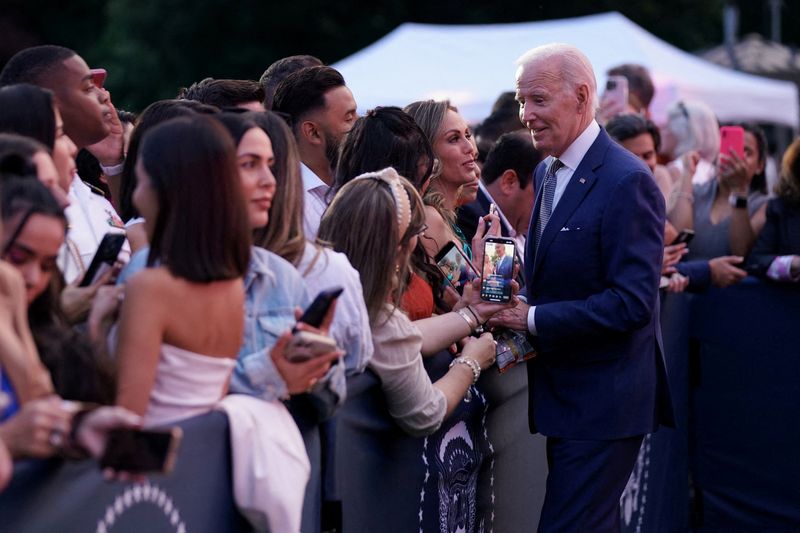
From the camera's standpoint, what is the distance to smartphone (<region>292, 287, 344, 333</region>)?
3566mm

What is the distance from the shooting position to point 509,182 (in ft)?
22.5

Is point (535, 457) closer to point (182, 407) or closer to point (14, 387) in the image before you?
point (182, 407)

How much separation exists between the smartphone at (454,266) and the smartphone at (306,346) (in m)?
1.79

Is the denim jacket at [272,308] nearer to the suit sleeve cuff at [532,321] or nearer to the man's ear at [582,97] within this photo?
the suit sleeve cuff at [532,321]

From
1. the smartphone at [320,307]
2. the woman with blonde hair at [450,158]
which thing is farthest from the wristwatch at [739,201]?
the smartphone at [320,307]

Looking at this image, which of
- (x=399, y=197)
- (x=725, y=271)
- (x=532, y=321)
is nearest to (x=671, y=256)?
(x=725, y=271)

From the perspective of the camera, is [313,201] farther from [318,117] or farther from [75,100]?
[75,100]

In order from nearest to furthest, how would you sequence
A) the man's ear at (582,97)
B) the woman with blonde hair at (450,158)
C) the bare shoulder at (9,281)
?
the bare shoulder at (9,281) < the man's ear at (582,97) < the woman with blonde hair at (450,158)

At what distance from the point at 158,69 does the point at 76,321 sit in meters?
24.8

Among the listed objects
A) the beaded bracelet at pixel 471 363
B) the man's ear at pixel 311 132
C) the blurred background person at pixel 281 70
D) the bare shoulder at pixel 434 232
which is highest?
the blurred background person at pixel 281 70

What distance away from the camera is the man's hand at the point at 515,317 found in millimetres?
5164

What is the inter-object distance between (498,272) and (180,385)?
2.05m

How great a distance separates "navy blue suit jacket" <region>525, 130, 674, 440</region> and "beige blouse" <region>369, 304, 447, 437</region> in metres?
0.76

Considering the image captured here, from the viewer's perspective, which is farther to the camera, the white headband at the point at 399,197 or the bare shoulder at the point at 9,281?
the white headband at the point at 399,197
